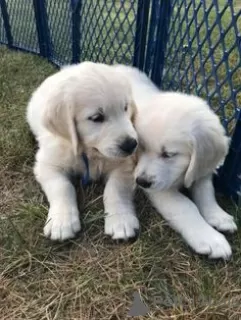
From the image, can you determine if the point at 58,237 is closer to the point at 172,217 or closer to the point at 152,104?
the point at 172,217

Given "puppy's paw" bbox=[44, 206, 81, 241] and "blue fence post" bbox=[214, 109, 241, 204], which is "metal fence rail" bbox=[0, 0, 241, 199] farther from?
"puppy's paw" bbox=[44, 206, 81, 241]

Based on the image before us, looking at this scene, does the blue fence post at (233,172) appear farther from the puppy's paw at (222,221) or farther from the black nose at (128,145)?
the black nose at (128,145)

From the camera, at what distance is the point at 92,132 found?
2.48 m

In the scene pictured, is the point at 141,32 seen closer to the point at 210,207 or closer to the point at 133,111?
the point at 133,111

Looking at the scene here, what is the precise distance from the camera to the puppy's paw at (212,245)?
2.36 meters

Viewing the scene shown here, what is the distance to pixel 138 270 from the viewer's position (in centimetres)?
233

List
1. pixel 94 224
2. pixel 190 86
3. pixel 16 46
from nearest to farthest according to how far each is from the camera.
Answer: pixel 94 224 → pixel 190 86 → pixel 16 46

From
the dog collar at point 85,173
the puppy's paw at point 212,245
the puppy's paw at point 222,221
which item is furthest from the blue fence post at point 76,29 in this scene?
the puppy's paw at point 212,245

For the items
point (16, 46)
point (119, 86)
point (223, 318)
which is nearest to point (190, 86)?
point (119, 86)

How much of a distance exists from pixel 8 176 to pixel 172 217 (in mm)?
1180

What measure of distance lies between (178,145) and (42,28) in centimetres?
294

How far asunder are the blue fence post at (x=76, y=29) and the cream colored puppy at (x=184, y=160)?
185 centimetres

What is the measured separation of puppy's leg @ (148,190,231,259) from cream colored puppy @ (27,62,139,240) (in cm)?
19

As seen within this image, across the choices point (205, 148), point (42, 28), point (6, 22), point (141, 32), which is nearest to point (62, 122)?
point (205, 148)
